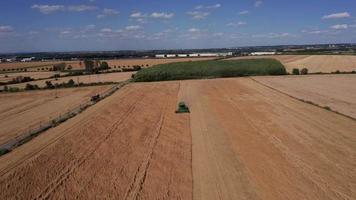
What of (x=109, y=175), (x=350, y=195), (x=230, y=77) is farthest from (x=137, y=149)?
(x=230, y=77)

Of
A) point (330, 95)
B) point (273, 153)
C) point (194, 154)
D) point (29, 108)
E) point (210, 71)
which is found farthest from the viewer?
point (210, 71)

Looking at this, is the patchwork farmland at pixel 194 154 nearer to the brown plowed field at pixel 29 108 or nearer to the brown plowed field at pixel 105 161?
the brown plowed field at pixel 105 161

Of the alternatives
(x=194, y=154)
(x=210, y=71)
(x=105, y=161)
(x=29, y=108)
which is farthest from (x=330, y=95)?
(x=210, y=71)

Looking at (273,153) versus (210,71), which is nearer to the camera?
(273,153)

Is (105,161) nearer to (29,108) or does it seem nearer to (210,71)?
(29,108)

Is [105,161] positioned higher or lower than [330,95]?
higher

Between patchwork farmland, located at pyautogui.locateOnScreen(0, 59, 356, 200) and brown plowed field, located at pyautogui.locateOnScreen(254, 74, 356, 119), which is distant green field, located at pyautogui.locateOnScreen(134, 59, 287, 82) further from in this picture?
patchwork farmland, located at pyautogui.locateOnScreen(0, 59, 356, 200)

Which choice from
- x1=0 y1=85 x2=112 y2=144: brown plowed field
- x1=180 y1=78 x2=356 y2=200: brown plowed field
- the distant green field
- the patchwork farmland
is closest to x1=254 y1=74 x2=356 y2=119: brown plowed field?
the patchwork farmland
